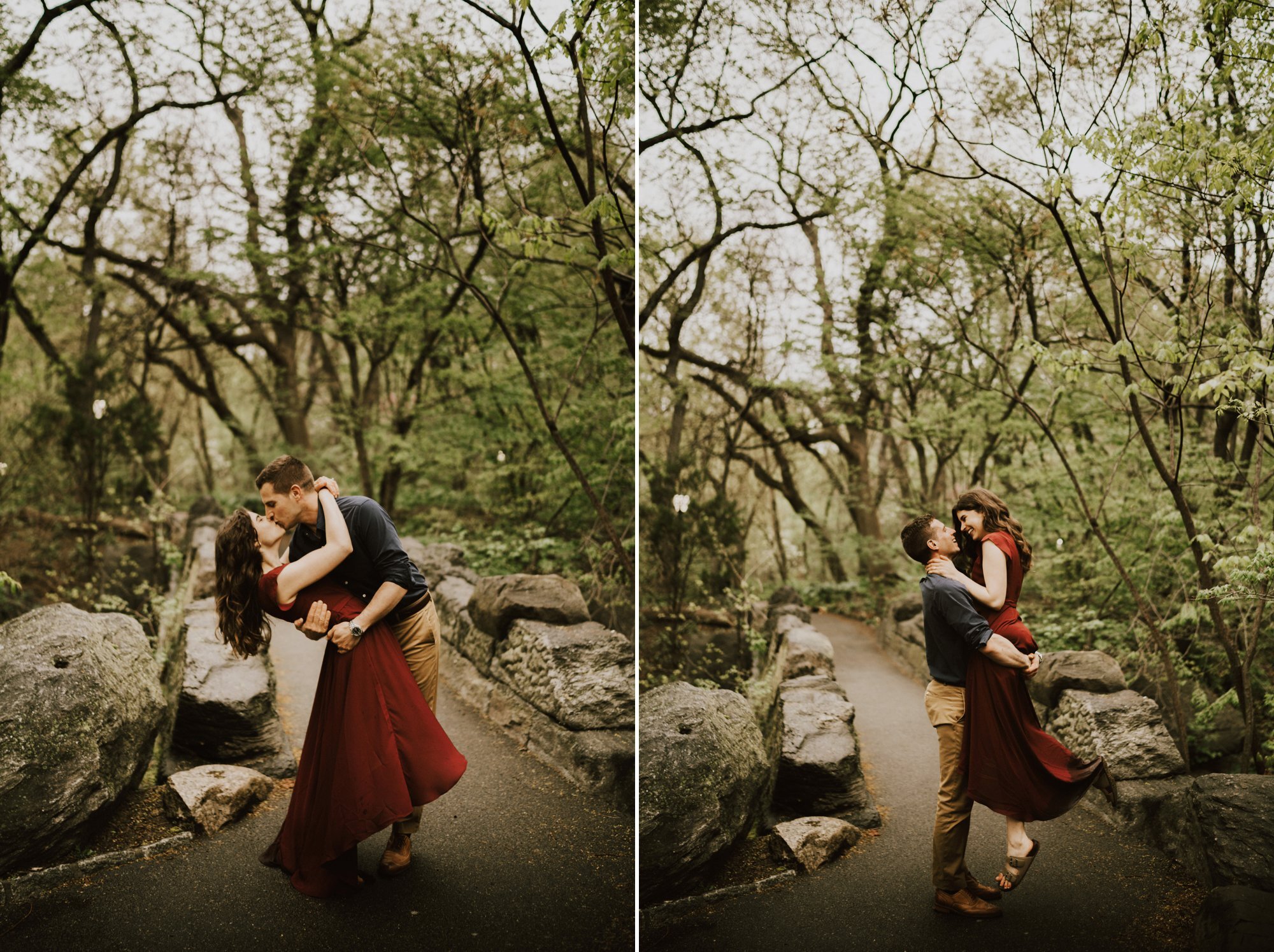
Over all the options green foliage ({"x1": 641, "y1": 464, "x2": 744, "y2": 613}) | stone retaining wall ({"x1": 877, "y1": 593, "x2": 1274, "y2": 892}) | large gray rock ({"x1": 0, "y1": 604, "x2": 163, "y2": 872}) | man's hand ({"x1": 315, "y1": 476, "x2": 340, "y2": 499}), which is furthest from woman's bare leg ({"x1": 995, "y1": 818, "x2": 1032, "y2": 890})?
large gray rock ({"x1": 0, "y1": 604, "x2": 163, "y2": 872})

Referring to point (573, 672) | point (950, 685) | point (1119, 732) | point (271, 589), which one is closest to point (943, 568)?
point (950, 685)

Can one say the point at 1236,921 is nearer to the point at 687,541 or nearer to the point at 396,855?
the point at 687,541

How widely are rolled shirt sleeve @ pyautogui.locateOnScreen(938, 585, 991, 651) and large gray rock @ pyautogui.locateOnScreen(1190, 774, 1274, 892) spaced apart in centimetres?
70

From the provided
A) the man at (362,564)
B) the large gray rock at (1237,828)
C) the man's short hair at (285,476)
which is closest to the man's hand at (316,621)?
the man at (362,564)

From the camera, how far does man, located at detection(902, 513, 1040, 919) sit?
2.35m

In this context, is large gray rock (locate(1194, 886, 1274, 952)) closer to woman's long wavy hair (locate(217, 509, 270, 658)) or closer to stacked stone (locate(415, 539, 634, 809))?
stacked stone (locate(415, 539, 634, 809))

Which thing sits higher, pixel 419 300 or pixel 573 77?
pixel 573 77

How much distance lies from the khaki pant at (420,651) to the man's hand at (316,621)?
0.21 m

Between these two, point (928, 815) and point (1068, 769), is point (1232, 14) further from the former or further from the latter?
point (928, 815)

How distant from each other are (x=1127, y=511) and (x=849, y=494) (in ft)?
2.78

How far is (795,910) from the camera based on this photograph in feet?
8.10

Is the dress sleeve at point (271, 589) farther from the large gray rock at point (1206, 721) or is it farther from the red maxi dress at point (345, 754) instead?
the large gray rock at point (1206, 721)

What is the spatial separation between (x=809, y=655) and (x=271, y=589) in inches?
68.7

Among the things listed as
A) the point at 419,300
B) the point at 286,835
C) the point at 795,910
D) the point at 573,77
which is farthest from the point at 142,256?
the point at 795,910
